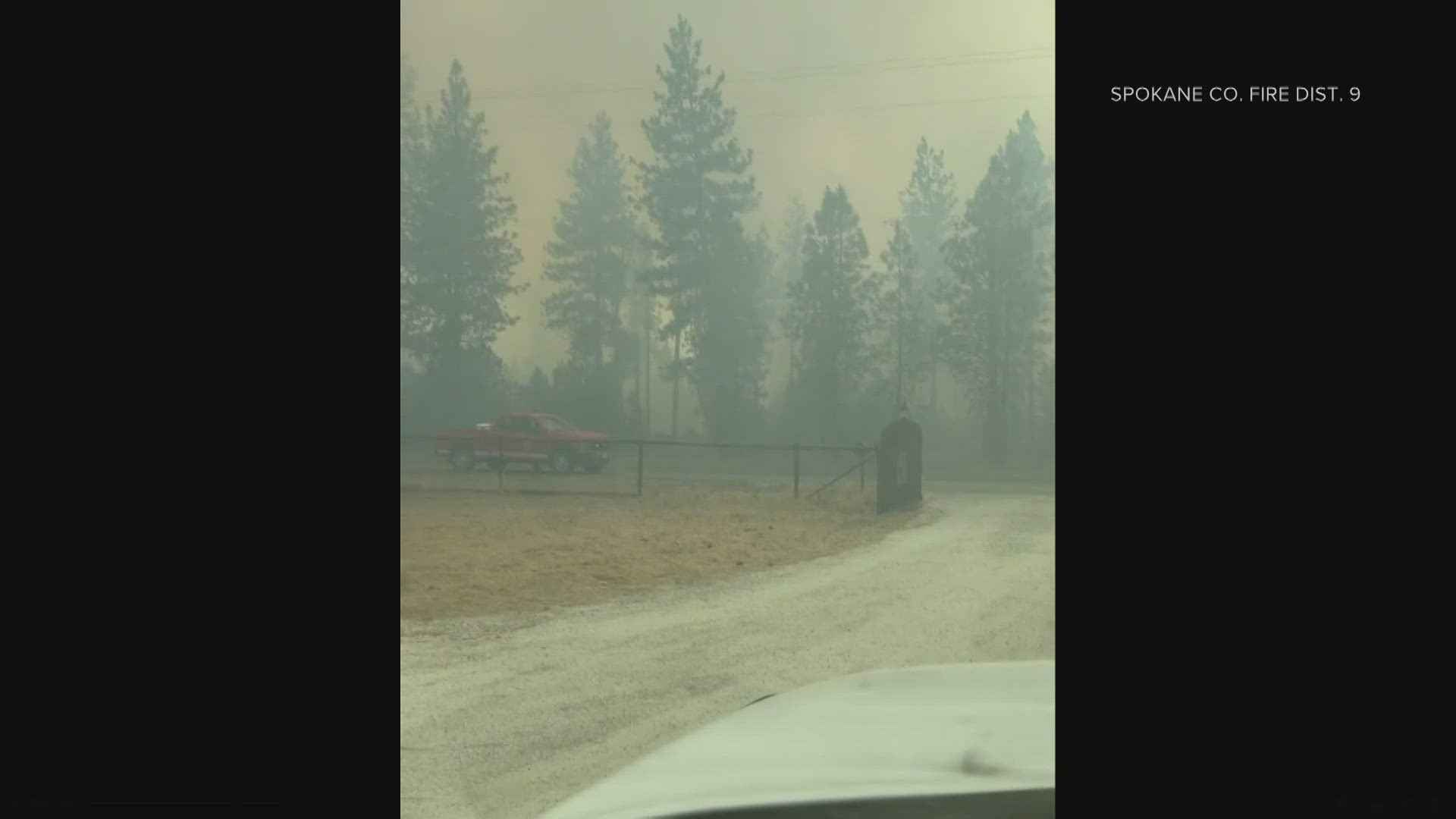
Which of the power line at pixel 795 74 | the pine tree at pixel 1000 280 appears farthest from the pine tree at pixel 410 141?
the pine tree at pixel 1000 280

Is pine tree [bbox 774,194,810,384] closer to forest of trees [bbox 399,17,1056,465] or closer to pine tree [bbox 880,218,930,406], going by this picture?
forest of trees [bbox 399,17,1056,465]

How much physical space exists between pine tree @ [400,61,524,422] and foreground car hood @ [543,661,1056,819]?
6.61 feet

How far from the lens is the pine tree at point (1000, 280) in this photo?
2461 millimetres

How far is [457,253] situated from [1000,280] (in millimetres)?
1554

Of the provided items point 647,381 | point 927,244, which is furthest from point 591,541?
point 927,244

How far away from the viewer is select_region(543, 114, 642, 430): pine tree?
9.09 feet

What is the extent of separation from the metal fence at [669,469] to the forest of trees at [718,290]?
0.16ft

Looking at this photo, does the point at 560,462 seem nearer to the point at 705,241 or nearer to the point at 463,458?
the point at 463,458

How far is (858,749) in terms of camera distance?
0.85 m

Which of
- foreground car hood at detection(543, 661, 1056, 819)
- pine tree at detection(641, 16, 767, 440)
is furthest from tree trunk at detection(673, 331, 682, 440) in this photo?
foreground car hood at detection(543, 661, 1056, 819)
